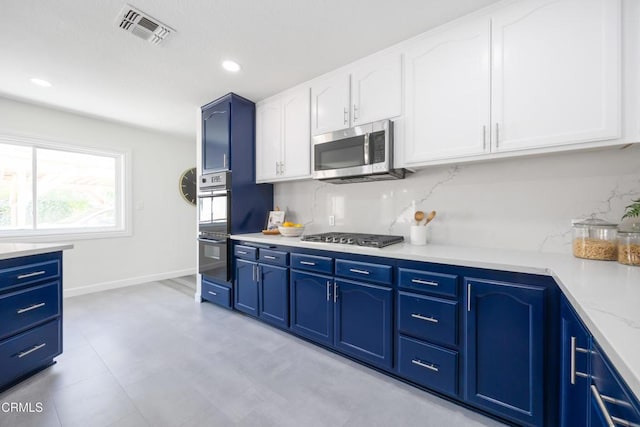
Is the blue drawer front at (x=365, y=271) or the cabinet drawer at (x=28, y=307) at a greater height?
the blue drawer front at (x=365, y=271)

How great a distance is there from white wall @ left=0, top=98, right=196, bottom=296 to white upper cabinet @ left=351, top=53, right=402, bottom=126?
11.9 ft

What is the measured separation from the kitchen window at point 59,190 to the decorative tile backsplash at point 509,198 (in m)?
3.69

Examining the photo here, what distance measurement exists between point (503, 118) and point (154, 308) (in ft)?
12.6

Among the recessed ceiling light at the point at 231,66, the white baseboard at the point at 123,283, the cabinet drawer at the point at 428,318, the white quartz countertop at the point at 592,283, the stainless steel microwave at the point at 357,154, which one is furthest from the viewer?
the white baseboard at the point at 123,283

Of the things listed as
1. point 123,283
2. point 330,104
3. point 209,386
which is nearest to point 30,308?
point 209,386

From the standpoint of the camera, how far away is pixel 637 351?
1.94ft

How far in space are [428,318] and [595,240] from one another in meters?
1.03

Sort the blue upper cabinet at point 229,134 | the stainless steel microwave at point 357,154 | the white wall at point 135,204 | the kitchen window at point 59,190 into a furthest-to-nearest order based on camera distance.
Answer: the white wall at point 135,204, the kitchen window at point 59,190, the blue upper cabinet at point 229,134, the stainless steel microwave at point 357,154

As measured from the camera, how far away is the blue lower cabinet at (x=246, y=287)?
273 cm

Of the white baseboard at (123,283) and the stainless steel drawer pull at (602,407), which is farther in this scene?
the white baseboard at (123,283)

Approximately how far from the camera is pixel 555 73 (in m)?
1.52

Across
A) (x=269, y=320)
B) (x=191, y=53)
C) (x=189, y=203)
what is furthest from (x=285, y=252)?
(x=189, y=203)

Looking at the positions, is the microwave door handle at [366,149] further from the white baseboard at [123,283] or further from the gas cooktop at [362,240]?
the white baseboard at [123,283]
